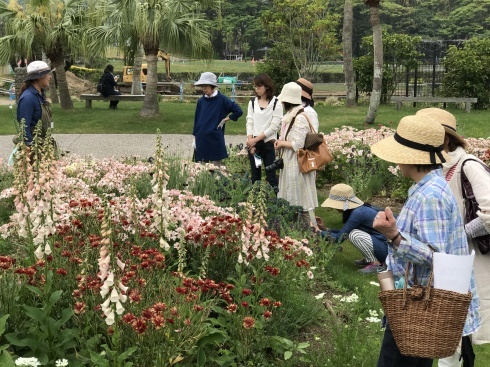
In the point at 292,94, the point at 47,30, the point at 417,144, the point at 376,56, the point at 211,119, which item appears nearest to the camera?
the point at 417,144

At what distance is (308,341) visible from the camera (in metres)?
4.69

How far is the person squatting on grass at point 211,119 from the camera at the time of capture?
861cm

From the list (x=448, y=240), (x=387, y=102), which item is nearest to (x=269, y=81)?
(x=448, y=240)

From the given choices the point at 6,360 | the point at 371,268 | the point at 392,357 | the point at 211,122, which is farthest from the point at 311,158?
the point at 6,360

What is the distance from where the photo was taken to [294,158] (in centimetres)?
724

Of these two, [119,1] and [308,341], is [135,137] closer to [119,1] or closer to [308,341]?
[119,1]

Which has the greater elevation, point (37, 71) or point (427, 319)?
point (37, 71)

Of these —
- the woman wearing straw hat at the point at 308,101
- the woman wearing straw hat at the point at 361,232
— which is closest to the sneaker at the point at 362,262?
the woman wearing straw hat at the point at 361,232

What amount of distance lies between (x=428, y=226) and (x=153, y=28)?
1443 centimetres

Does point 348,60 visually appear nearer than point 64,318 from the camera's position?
No

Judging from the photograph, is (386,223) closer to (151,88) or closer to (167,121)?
(167,121)

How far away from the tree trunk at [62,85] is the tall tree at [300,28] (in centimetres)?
928

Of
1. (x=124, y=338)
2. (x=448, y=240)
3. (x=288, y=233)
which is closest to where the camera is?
(x=448, y=240)

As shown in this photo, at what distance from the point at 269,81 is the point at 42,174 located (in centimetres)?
438
